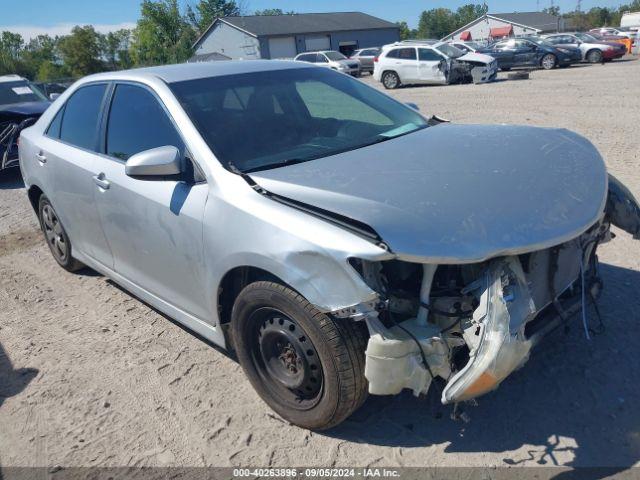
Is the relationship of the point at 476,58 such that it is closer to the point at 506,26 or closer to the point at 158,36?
the point at 158,36

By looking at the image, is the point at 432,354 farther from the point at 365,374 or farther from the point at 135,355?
the point at 135,355

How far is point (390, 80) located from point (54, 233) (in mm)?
19110

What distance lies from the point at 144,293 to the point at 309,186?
5.58 feet

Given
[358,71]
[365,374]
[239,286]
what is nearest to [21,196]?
[239,286]

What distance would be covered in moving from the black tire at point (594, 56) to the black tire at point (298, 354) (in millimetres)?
29143

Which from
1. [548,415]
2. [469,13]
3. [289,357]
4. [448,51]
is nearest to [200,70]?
[289,357]

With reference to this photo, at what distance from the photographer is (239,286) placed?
3.10 metres

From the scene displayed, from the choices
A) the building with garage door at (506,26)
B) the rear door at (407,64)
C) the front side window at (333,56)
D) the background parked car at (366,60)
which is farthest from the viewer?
the building with garage door at (506,26)

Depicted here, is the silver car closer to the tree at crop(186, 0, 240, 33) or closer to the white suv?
the white suv

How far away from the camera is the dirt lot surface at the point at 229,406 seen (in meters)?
2.81

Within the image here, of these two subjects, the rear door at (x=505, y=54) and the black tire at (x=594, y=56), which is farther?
the black tire at (x=594, y=56)

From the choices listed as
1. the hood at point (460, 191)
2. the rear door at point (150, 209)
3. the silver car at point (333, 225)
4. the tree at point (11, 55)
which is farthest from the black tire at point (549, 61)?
the tree at point (11, 55)

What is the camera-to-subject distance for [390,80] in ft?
74.0

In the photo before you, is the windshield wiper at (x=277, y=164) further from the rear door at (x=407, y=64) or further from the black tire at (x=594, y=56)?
the black tire at (x=594, y=56)
